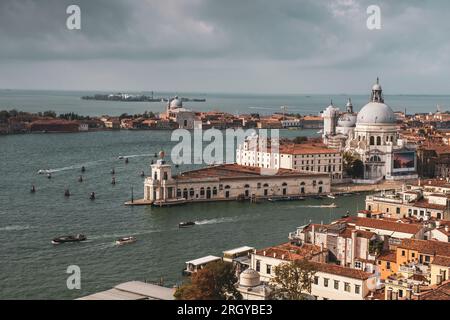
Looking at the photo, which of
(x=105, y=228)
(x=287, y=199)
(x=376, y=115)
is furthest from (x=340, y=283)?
(x=376, y=115)

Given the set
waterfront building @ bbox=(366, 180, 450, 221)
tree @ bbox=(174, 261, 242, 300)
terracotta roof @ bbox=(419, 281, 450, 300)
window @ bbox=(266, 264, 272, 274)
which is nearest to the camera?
tree @ bbox=(174, 261, 242, 300)

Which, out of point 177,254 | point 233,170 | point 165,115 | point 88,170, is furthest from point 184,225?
point 165,115

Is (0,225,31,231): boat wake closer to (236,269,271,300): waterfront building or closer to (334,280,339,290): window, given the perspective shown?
(334,280,339,290): window

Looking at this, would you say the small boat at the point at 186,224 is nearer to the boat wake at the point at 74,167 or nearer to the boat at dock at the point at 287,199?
the boat at dock at the point at 287,199

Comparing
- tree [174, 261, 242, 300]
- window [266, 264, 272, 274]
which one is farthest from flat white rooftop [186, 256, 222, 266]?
tree [174, 261, 242, 300]

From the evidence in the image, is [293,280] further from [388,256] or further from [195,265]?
[195,265]

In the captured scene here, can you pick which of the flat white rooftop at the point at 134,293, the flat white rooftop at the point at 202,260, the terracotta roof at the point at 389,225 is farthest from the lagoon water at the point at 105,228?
the terracotta roof at the point at 389,225
